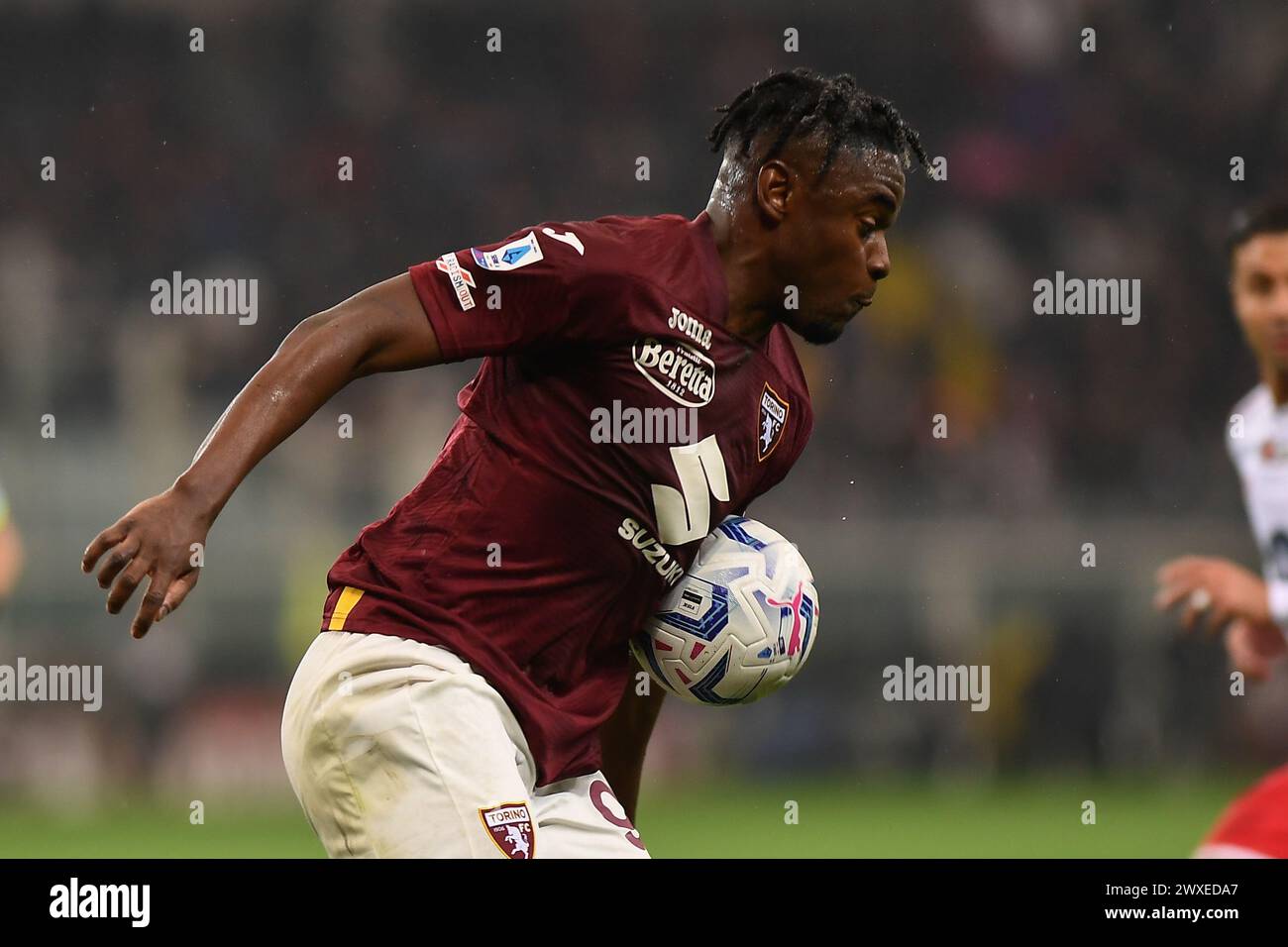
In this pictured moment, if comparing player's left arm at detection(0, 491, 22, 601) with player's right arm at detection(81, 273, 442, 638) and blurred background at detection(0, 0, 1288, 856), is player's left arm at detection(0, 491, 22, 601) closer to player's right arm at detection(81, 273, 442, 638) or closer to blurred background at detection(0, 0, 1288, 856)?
blurred background at detection(0, 0, 1288, 856)

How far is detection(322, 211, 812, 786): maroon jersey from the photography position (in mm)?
3320

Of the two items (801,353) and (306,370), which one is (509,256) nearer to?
(306,370)

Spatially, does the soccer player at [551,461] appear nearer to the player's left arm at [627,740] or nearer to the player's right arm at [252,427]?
the player's right arm at [252,427]

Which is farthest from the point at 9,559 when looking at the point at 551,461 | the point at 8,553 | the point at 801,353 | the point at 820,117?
the point at 820,117

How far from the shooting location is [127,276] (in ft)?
40.6

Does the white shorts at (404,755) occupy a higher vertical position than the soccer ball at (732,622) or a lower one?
lower

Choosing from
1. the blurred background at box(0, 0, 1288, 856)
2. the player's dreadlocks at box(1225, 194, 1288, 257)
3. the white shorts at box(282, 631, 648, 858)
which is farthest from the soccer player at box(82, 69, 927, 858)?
the blurred background at box(0, 0, 1288, 856)

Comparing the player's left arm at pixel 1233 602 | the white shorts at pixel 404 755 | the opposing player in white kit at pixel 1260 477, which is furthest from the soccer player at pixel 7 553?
the white shorts at pixel 404 755

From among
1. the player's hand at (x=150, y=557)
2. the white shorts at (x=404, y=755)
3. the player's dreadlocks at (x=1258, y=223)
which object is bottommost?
the white shorts at (x=404, y=755)

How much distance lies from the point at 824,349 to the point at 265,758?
5084 mm

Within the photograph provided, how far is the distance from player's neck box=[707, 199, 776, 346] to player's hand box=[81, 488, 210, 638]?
1.26 meters

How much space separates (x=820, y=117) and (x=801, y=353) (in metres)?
8.65

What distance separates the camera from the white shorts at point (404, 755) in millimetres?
3125

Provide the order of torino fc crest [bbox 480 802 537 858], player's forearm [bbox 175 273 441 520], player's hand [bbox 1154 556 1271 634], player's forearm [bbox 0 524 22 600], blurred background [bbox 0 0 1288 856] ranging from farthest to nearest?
blurred background [bbox 0 0 1288 856] < player's forearm [bbox 0 524 22 600] < player's hand [bbox 1154 556 1271 634] < torino fc crest [bbox 480 802 537 858] < player's forearm [bbox 175 273 441 520]
